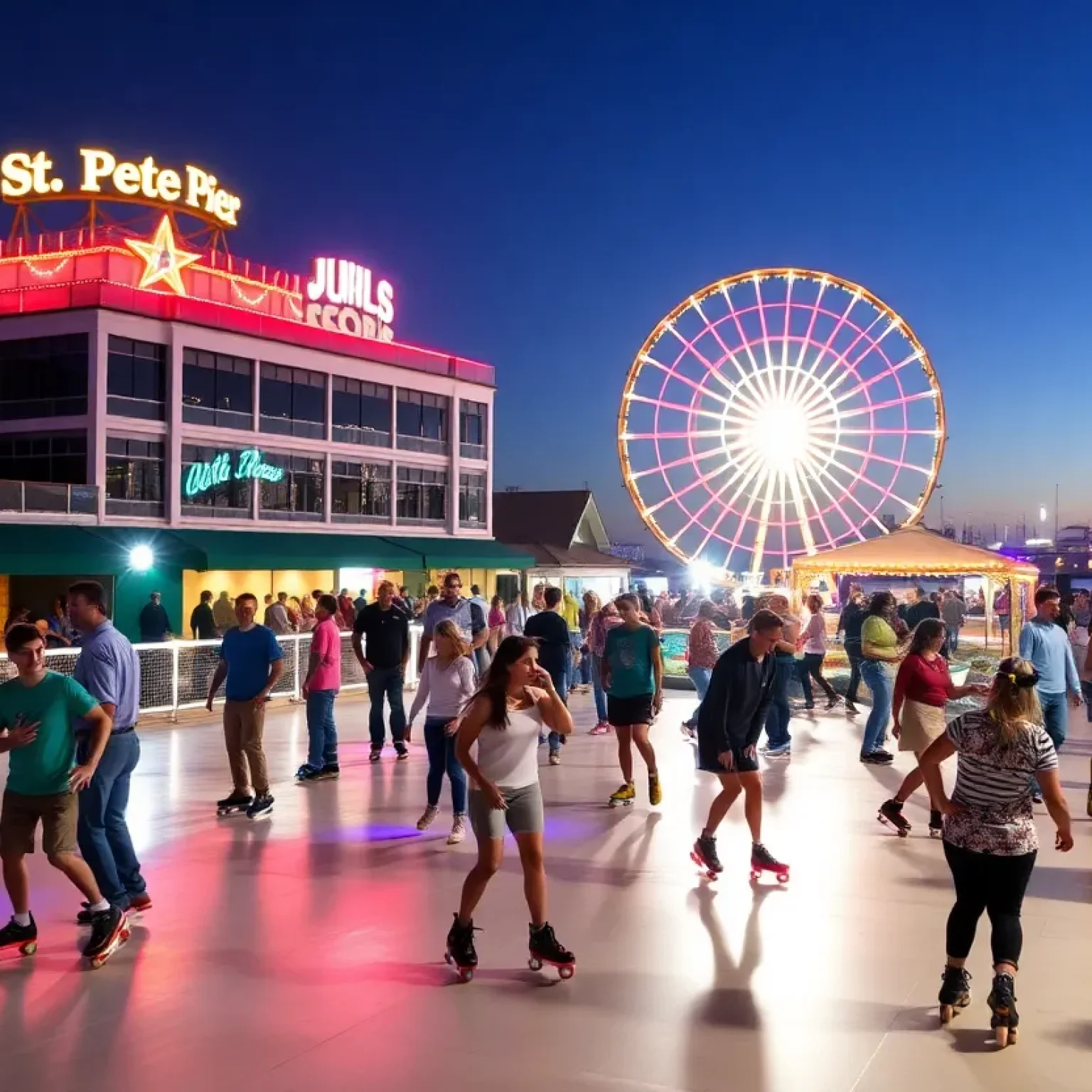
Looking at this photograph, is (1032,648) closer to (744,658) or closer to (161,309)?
(744,658)

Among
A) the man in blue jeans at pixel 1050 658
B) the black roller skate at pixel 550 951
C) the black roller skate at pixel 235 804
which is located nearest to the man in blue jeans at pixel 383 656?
the black roller skate at pixel 235 804

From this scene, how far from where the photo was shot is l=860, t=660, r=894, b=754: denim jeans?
1166 cm

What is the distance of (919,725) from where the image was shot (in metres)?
8.67

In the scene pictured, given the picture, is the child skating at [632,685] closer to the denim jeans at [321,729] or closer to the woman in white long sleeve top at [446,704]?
the woman in white long sleeve top at [446,704]

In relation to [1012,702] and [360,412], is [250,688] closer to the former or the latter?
[1012,702]

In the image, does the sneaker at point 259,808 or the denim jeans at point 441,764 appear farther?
the sneaker at point 259,808

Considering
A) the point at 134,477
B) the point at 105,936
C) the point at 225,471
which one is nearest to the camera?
the point at 105,936

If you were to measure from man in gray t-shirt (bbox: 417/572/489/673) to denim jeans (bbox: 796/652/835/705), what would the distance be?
6.21m

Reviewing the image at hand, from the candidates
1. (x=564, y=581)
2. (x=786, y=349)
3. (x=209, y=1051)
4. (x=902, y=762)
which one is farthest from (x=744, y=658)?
(x=564, y=581)

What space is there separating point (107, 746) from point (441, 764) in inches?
119

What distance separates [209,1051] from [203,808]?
539 centimetres

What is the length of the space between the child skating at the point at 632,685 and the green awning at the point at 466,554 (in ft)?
105

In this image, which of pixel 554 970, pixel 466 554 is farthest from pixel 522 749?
pixel 466 554

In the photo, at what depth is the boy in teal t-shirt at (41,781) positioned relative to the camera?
5.82 metres
